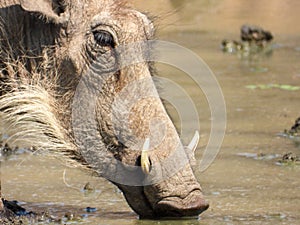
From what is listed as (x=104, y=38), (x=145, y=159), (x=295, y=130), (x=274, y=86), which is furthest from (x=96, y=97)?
(x=274, y=86)

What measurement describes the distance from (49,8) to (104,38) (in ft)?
1.03

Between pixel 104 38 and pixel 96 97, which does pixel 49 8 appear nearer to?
pixel 104 38

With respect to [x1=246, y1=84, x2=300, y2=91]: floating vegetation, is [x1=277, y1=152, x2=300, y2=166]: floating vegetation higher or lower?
higher

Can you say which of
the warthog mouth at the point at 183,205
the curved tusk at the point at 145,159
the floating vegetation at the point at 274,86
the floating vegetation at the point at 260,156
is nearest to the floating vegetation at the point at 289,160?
the floating vegetation at the point at 260,156

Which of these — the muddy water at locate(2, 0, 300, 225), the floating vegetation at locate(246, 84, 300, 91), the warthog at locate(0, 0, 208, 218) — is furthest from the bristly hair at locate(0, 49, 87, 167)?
the floating vegetation at locate(246, 84, 300, 91)

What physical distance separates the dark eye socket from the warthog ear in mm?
183

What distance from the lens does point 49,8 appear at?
496 centimetres

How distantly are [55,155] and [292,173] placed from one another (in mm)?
1586

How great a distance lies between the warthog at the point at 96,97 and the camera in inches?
185

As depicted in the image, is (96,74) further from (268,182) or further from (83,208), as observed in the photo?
(268,182)

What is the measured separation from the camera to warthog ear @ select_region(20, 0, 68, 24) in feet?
16.1

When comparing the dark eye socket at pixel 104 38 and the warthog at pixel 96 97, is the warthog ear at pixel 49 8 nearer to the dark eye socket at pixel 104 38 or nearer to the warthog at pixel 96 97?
the warthog at pixel 96 97

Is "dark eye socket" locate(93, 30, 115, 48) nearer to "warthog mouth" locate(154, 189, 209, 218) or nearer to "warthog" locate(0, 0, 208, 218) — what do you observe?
"warthog" locate(0, 0, 208, 218)

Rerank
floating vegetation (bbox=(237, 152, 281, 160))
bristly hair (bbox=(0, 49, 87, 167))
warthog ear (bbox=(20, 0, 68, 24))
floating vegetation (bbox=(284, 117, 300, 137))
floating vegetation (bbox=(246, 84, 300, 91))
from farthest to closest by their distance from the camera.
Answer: floating vegetation (bbox=(246, 84, 300, 91)) → floating vegetation (bbox=(284, 117, 300, 137)) → floating vegetation (bbox=(237, 152, 281, 160)) → bristly hair (bbox=(0, 49, 87, 167)) → warthog ear (bbox=(20, 0, 68, 24))
